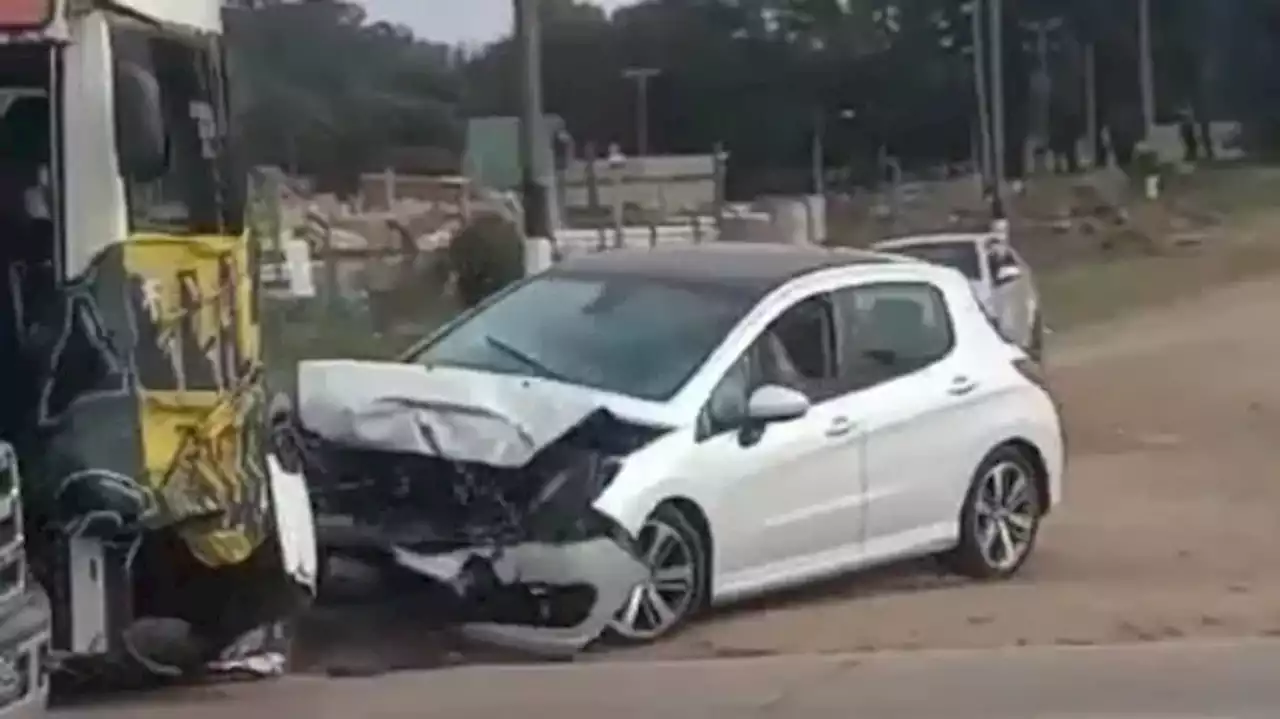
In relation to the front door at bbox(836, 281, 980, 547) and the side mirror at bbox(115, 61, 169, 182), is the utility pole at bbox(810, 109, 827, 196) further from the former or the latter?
the side mirror at bbox(115, 61, 169, 182)

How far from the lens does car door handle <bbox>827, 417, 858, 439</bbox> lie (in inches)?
505

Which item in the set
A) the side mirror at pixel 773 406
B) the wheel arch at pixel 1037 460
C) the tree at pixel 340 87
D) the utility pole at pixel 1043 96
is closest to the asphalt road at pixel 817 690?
the side mirror at pixel 773 406

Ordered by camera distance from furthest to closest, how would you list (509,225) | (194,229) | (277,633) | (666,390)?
(509,225) → (666,390) → (277,633) → (194,229)

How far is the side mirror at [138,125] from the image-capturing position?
9.80 meters

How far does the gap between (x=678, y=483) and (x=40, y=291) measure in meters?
3.10

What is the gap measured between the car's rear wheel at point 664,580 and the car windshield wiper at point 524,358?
953 mm

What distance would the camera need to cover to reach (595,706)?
1056 centimetres

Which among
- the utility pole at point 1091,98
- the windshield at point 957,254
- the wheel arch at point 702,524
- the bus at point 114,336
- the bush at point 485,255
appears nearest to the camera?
the bus at point 114,336

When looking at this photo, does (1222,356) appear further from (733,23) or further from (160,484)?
(160,484)

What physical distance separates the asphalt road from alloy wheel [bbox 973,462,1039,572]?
193cm

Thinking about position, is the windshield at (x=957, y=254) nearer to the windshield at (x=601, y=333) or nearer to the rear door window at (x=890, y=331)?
the rear door window at (x=890, y=331)

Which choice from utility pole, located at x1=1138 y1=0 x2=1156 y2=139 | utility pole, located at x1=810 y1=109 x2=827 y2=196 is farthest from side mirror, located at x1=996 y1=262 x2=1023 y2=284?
utility pole, located at x1=810 y1=109 x2=827 y2=196

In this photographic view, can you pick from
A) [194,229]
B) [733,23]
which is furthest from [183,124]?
[733,23]

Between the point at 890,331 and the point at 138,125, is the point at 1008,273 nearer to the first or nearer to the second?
the point at 890,331
